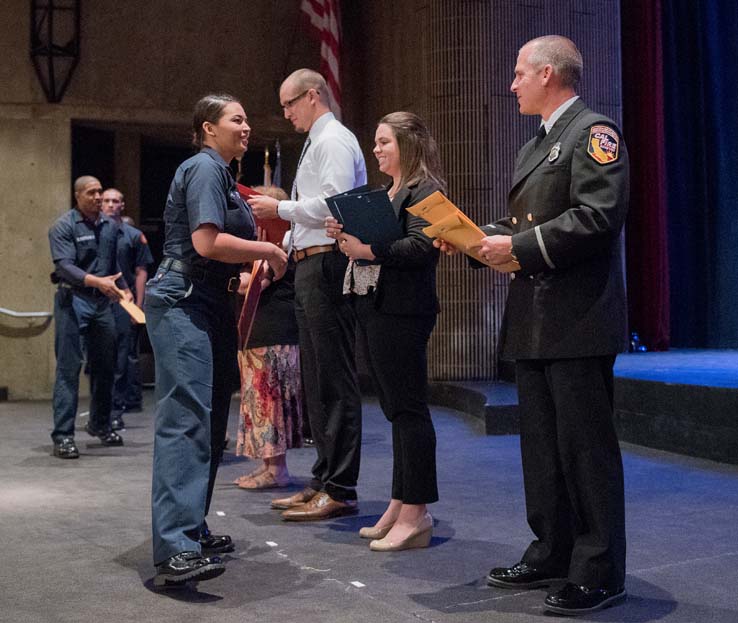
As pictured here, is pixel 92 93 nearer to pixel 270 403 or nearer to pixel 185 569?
pixel 270 403

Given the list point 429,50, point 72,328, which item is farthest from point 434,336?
point 72,328

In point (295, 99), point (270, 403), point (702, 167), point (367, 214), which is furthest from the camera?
point (702, 167)

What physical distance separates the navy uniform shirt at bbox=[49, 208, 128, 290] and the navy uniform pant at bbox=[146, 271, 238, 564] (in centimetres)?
274

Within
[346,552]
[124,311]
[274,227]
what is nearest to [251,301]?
[274,227]

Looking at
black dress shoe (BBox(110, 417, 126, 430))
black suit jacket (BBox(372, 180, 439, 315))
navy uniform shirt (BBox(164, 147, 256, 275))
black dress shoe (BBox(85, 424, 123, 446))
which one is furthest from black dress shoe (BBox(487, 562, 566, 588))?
black dress shoe (BBox(110, 417, 126, 430))

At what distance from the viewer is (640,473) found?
15.0 ft

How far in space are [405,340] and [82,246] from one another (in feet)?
9.60

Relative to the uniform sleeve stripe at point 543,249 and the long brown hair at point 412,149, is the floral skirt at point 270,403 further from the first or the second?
the uniform sleeve stripe at point 543,249

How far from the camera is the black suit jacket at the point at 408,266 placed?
127 inches

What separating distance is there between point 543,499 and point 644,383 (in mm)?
2739

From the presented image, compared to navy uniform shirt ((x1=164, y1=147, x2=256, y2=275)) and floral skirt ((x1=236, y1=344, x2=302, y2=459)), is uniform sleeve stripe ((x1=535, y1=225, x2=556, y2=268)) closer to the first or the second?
navy uniform shirt ((x1=164, y1=147, x2=256, y2=275))

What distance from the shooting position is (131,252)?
7094 mm

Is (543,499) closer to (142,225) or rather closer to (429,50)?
(429,50)

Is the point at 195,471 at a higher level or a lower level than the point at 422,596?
higher
